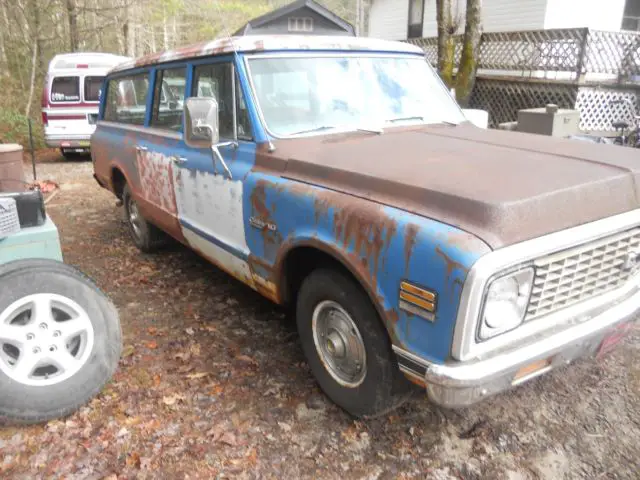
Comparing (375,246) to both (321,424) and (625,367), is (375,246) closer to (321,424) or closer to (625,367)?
(321,424)

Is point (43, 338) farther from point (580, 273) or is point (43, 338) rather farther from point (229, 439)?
point (580, 273)

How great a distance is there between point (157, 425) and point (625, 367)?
2891 millimetres

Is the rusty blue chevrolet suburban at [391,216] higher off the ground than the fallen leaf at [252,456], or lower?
higher

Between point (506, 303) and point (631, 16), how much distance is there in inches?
644

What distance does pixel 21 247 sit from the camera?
304cm

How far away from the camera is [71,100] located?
431 inches

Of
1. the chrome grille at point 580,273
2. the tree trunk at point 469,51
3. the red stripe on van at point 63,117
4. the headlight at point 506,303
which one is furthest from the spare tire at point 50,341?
the tree trunk at point 469,51

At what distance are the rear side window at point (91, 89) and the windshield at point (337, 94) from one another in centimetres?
906

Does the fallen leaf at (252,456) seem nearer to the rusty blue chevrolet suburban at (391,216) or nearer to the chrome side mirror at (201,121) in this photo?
the rusty blue chevrolet suburban at (391,216)

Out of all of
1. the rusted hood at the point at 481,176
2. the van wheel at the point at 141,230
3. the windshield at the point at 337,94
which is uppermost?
the windshield at the point at 337,94

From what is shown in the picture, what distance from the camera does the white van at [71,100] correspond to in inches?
428

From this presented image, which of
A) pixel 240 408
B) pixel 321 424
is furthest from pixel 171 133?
pixel 321 424

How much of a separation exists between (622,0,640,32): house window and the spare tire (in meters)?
16.6

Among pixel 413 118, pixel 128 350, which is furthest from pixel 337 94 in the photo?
pixel 128 350
